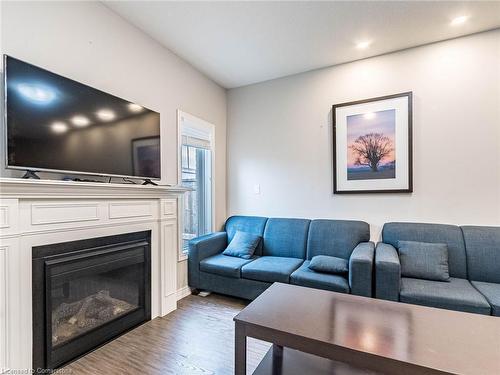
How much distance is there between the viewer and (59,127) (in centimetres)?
166

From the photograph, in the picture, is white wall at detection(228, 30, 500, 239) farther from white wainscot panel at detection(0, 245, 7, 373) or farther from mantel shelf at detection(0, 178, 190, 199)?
white wainscot panel at detection(0, 245, 7, 373)

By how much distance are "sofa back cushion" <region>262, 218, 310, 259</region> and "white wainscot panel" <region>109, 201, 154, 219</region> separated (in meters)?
1.48

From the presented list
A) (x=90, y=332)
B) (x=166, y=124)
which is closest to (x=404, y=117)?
(x=166, y=124)

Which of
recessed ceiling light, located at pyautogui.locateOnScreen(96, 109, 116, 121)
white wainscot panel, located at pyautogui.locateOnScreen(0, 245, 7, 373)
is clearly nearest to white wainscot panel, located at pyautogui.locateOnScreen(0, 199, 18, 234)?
white wainscot panel, located at pyautogui.locateOnScreen(0, 245, 7, 373)

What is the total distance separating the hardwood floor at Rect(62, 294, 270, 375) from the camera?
5.47ft

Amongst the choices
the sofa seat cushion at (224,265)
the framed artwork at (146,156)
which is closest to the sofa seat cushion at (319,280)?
the sofa seat cushion at (224,265)

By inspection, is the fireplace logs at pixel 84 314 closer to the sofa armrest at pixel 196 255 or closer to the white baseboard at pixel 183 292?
the white baseboard at pixel 183 292

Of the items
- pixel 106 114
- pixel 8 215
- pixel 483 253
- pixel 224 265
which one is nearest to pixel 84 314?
pixel 8 215

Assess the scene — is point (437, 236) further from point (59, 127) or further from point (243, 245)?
point (59, 127)

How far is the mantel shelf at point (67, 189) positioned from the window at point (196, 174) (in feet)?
2.81

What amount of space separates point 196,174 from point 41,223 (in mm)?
1983

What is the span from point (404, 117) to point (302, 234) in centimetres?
173

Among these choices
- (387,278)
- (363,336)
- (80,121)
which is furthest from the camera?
(387,278)

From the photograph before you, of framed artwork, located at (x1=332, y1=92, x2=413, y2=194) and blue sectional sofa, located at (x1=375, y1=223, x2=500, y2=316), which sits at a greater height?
framed artwork, located at (x1=332, y1=92, x2=413, y2=194)
